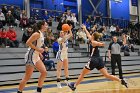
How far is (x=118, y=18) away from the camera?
30734 millimetres

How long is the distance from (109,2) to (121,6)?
177 cm

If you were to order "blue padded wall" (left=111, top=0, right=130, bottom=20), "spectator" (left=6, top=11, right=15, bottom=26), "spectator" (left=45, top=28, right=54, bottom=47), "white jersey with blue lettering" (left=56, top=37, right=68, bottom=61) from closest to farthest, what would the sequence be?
"white jersey with blue lettering" (left=56, top=37, right=68, bottom=61) < "spectator" (left=6, top=11, right=15, bottom=26) < "spectator" (left=45, top=28, right=54, bottom=47) < "blue padded wall" (left=111, top=0, right=130, bottom=20)

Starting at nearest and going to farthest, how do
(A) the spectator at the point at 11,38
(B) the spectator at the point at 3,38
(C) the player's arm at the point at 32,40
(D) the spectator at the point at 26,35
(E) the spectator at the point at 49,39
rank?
(C) the player's arm at the point at 32,40
(B) the spectator at the point at 3,38
(A) the spectator at the point at 11,38
(D) the spectator at the point at 26,35
(E) the spectator at the point at 49,39

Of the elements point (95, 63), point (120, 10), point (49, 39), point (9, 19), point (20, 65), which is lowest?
point (20, 65)

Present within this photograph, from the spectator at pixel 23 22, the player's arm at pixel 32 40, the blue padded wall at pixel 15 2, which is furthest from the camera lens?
the blue padded wall at pixel 15 2

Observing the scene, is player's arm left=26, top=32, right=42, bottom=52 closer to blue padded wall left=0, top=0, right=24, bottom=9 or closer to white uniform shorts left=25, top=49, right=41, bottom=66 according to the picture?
white uniform shorts left=25, top=49, right=41, bottom=66

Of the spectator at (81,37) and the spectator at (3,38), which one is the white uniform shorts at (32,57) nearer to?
the spectator at (3,38)

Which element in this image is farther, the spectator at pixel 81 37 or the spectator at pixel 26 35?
the spectator at pixel 81 37

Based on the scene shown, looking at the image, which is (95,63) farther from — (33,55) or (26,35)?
(26,35)

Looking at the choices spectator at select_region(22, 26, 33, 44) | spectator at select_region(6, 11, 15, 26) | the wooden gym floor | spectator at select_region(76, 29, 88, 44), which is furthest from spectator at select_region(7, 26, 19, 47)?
spectator at select_region(76, 29, 88, 44)

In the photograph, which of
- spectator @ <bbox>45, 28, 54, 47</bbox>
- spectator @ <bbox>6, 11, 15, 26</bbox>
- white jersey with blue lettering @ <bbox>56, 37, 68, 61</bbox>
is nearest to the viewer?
white jersey with blue lettering @ <bbox>56, 37, 68, 61</bbox>

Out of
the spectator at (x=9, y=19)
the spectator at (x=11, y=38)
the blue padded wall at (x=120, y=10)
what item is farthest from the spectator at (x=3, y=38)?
the blue padded wall at (x=120, y=10)

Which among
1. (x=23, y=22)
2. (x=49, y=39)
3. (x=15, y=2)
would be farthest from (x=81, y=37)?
(x=15, y=2)

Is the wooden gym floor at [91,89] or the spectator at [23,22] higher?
the spectator at [23,22]
